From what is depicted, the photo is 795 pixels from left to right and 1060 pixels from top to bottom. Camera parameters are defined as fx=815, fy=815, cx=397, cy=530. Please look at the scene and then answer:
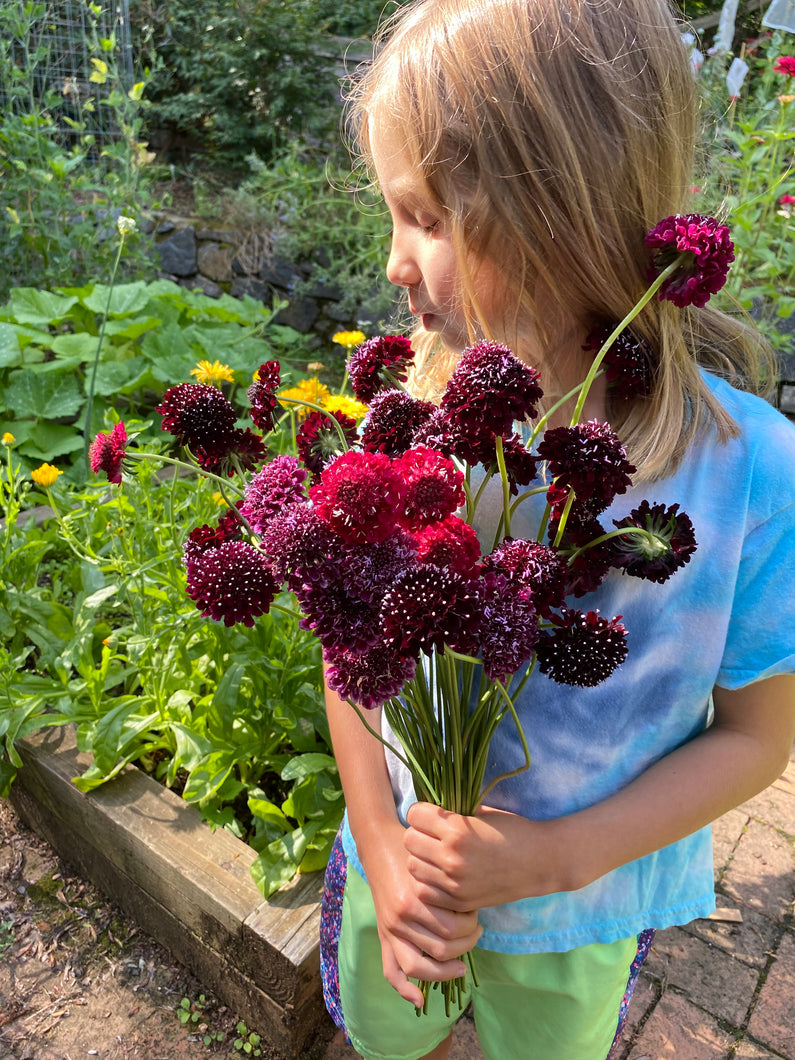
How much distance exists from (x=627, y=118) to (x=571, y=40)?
3.7 inches

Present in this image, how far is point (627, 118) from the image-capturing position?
2.74 feet

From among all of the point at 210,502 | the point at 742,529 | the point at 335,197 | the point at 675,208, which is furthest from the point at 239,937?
the point at 335,197

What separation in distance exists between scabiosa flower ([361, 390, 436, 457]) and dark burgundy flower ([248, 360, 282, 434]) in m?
0.13

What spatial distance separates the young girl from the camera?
836 mm

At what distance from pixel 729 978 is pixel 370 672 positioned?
5.05 ft

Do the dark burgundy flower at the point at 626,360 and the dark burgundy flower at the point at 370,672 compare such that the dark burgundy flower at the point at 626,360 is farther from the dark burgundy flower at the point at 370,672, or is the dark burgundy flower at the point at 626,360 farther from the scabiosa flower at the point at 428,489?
the dark burgundy flower at the point at 370,672

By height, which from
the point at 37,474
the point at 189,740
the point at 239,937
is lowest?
the point at 239,937

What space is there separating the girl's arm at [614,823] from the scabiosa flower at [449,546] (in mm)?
368

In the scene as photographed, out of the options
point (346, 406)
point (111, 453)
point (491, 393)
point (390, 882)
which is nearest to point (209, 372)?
point (346, 406)

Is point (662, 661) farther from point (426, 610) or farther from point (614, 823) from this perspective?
point (426, 610)

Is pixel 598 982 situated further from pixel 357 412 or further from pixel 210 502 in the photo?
pixel 210 502

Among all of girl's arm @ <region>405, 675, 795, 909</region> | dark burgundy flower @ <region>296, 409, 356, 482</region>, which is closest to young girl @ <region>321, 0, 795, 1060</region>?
girl's arm @ <region>405, 675, 795, 909</region>

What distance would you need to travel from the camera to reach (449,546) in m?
0.60

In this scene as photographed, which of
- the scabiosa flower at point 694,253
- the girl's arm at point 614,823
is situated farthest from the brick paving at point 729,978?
the scabiosa flower at point 694,253
